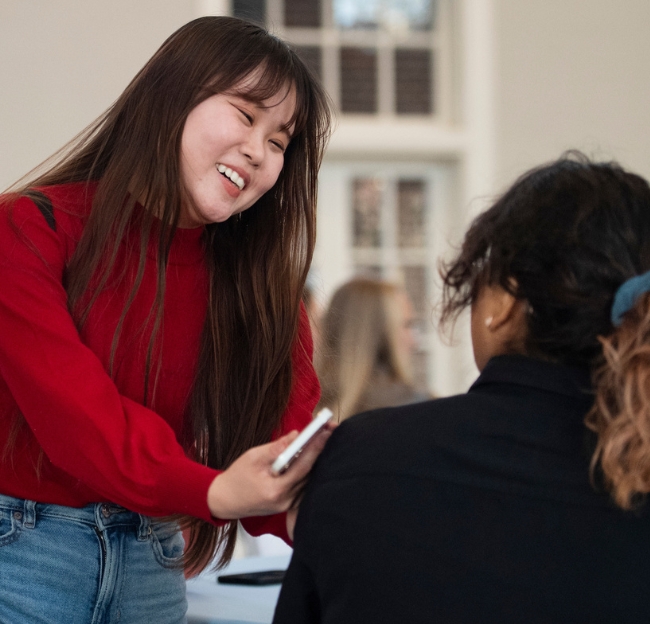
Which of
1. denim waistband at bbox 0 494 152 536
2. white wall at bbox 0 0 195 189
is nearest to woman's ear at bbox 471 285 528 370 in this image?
denim waistband at bbox 0 494 152 536

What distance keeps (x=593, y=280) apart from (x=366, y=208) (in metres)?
3.97

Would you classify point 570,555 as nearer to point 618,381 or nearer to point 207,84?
point 618,381

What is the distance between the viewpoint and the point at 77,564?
3.91 ft

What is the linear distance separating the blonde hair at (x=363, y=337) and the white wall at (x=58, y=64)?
1757 mm

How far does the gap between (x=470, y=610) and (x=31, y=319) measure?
0.65m

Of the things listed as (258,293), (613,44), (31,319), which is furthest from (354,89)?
(31,319)

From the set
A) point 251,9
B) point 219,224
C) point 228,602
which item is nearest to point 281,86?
point 219,224

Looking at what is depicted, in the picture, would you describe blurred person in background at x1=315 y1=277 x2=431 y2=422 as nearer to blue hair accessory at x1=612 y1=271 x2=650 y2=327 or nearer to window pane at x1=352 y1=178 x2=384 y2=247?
window pane at x1=352 y1=178 x2=384 y2=247

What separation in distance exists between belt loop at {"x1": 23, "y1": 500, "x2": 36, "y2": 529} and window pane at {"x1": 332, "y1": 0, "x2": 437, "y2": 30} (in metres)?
4.05

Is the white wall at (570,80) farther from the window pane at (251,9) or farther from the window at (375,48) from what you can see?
the window pane at (251,9)

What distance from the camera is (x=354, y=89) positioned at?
15.6 feet

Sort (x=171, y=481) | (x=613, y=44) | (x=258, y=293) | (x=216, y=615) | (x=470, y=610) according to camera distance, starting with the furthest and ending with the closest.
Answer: (x=613, y=44), (x=216, y=615), (x=258, y=293), (x=171, y=481), (x=470, y=610)

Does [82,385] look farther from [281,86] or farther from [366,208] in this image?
[366,208]

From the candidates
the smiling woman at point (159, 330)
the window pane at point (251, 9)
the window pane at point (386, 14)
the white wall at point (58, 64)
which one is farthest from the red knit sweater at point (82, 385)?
the window pane at point (386, 14)
